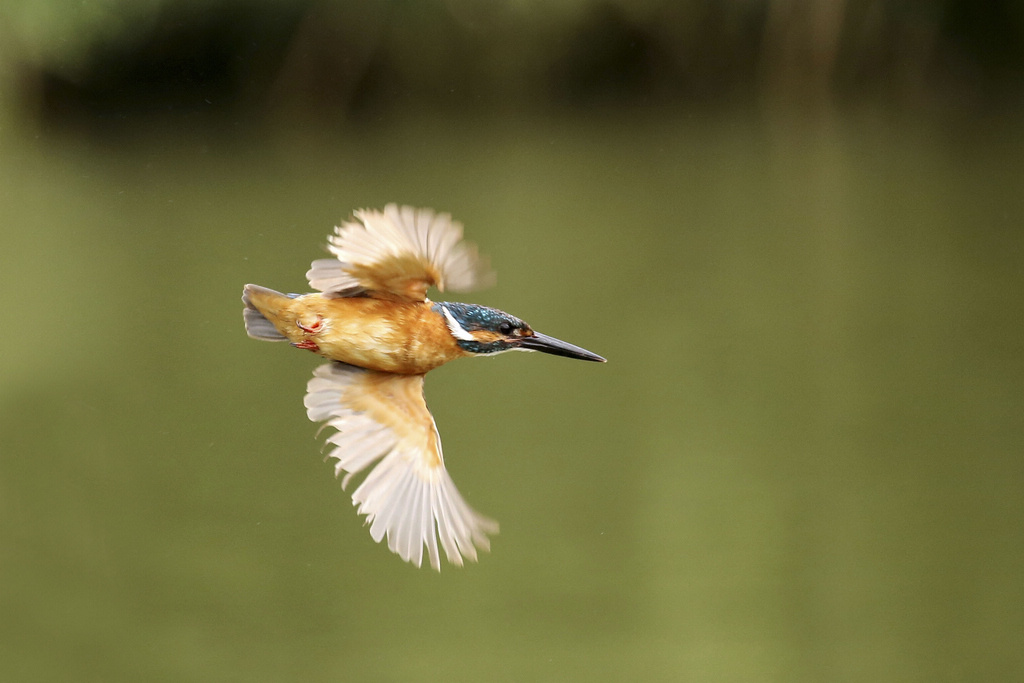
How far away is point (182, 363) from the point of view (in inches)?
268

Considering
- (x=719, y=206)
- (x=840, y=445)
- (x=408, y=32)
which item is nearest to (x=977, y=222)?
(x=719, y=206)

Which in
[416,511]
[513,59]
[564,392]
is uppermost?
[513,59]

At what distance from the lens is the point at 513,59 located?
50.3ft

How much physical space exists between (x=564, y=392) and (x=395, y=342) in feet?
15.6

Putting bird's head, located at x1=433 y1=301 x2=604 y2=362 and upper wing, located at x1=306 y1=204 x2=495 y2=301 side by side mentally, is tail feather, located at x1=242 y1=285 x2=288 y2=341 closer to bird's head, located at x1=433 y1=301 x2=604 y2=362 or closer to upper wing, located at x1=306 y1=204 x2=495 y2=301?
upper wing, located at x1=306 y1=204 x2=495 y2=301

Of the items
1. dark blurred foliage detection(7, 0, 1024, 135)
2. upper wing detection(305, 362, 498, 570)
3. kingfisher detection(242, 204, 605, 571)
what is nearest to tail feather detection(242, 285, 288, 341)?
kingfisher detection(242, 204, 605, 571)

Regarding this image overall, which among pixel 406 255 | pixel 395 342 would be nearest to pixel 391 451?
pixel 395 342

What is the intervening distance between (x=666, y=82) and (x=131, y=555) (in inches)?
454

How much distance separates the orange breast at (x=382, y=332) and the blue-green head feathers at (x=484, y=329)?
0.06 feet

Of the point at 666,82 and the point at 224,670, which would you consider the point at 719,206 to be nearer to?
the point at 666,82

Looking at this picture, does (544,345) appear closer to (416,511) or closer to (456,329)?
(456,329)

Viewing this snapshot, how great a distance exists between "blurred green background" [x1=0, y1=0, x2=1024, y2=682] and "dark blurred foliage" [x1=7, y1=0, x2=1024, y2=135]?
3.2 inches

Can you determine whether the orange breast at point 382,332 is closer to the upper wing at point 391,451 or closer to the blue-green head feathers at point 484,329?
the blue-green head feathers at point 484,329

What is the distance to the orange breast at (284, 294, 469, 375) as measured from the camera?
6.56 feet
